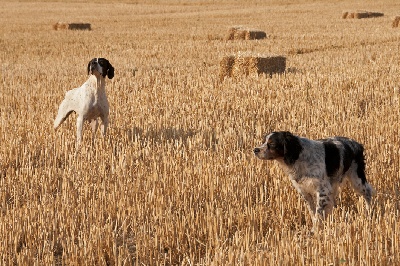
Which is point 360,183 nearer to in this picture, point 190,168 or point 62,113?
point 190,168

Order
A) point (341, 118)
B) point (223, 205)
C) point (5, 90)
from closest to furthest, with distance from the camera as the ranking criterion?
point (223, 205)
point (341, 118)
point (5, 90)

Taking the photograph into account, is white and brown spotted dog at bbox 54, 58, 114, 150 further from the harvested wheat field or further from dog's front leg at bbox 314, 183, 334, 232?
dog's front leg at bbox 314, 183, 334, 232

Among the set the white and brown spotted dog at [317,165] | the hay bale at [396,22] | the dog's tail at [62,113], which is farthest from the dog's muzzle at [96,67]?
the hay bale at [396,22]

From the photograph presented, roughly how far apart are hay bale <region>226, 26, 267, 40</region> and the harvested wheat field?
22.4 ft

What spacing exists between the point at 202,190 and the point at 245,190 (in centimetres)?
43

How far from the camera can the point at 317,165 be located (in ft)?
17.0

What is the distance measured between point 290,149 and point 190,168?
1.72m

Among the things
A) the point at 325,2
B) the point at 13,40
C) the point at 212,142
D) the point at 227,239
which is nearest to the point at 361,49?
the point at 212,142

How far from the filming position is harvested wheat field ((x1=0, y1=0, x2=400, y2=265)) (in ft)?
15.1

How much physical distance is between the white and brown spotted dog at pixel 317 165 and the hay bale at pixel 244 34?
1928 centimetres

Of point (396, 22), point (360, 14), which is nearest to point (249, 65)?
point (396, 22)

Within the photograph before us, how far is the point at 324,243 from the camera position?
4.35 m

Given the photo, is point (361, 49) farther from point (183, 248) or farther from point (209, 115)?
point (183, 248)

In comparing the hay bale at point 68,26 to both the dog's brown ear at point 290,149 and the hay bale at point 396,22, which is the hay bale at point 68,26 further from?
the dog's brown ear at point 290,149
